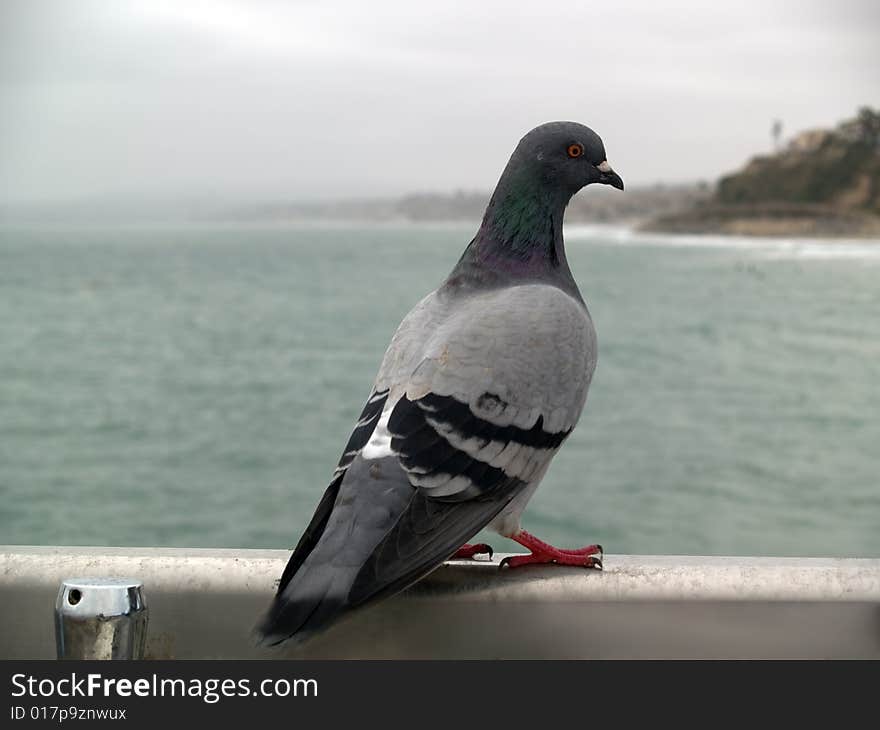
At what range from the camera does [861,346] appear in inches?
1572

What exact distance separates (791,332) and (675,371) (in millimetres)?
7264

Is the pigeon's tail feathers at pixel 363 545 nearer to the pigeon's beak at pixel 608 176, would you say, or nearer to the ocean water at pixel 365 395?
the pigeon's beak at pixel 608 176

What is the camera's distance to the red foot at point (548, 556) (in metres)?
2.21

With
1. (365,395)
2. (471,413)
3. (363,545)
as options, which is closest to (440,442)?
(471,413)

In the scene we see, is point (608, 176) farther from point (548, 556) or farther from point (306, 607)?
point (306, 607)

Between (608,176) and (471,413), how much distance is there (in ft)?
2.25

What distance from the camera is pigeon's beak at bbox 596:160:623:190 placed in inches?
95.4

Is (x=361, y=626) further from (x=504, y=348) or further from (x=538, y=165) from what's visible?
(x=538, y=165)

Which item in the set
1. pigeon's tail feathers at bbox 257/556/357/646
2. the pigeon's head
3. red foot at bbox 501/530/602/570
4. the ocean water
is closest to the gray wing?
pigeon's tail feathers at bbox 257/556/357/646

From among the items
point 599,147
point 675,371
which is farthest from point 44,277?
point 599,147

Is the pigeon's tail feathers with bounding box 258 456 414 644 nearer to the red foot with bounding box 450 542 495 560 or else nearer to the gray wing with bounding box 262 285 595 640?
the gray wing with bounding box 262 285 595 640

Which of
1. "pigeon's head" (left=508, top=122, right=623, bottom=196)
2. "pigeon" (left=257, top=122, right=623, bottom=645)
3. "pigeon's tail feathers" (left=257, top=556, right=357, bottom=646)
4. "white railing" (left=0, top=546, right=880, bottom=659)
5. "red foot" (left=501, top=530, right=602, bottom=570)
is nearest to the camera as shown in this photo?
"pigeon's tail feathers" (left=257, top=556, right=357, bottom=646)

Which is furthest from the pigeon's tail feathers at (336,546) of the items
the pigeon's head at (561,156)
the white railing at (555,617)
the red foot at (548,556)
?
the pigeon's head at (561,156)
